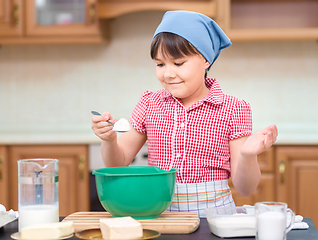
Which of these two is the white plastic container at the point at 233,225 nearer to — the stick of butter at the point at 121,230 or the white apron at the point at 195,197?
the stick of butter at the point at 121,230

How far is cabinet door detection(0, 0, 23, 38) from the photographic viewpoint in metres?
2.38

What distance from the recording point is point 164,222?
0.80 metres

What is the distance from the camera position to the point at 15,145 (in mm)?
2223

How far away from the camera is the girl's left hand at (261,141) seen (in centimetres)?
81

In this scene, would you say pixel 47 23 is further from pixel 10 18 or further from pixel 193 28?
pixel 193 28

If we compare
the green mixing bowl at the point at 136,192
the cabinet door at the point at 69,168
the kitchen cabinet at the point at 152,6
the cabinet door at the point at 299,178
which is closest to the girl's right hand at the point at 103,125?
the green mixing bowl at the point at 136,192

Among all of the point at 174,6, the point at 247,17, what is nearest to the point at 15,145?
the point at 174,6

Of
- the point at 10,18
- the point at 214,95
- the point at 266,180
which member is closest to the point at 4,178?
the point at 10,18

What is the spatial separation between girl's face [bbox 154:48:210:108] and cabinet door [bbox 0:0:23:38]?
163 centimetres

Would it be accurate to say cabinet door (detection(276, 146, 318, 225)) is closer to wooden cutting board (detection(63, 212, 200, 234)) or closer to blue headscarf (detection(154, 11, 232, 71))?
blue headscarf (detection(154, 11, 232, 71))

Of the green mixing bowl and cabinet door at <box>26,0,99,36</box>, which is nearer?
the green mixing bowl

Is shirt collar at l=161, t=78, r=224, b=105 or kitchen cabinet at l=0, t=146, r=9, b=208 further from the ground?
shirt collar at l=161, t=78, r=224, b=105

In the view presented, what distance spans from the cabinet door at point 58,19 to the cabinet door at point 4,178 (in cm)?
74

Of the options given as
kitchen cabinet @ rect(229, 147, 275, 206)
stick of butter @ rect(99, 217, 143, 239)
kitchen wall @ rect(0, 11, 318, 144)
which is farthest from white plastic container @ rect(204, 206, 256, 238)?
kitchen wall @ rect(0, 11, 318, 144)
